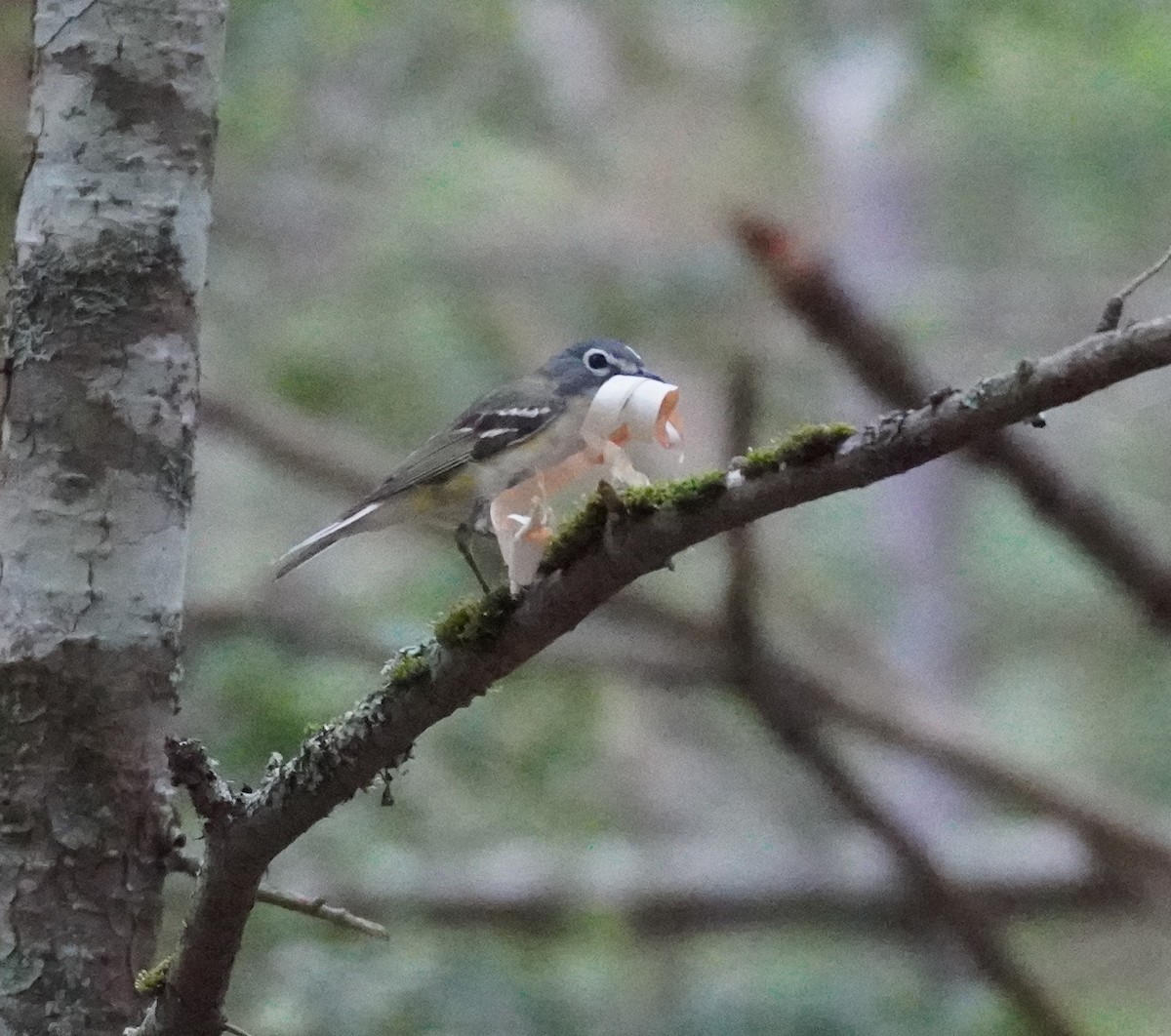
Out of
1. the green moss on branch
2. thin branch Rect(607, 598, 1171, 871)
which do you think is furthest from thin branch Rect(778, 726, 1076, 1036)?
the green moss on branch

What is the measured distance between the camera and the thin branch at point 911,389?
10.3 feet

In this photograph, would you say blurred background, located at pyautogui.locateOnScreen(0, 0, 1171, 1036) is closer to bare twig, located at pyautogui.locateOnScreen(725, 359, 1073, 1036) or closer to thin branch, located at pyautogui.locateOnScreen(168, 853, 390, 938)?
bare twig, located at pyautogui.locateOnScreen(725, 359, 1073, 1036)

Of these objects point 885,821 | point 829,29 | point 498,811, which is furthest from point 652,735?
point 885,821

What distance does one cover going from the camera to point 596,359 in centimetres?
271

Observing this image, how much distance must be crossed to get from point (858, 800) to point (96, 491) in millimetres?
2221

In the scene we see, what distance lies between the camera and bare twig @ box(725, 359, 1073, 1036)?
3344mm

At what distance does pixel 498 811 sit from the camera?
202 inches

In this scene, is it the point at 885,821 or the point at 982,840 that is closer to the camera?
the point at 885,821

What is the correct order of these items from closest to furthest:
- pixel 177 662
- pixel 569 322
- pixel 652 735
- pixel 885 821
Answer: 1. pixel 177 662
2. pixel 885 821
3. pixel 569 322
4. pixel 652 735

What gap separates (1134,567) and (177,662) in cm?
228

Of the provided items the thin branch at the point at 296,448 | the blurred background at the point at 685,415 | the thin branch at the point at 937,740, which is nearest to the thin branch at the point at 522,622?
the blurred background at the point at 685,415

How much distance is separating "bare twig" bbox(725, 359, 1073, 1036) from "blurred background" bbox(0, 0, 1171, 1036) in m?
0.02

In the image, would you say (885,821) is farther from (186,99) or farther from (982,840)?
(186,99)

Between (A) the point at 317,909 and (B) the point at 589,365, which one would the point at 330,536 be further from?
(A) the point at 317,909
